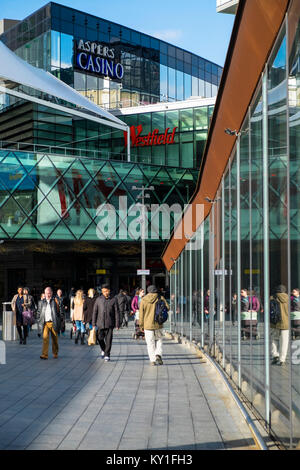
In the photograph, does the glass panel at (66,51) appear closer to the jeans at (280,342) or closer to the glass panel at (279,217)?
the glass panel at (279,217)

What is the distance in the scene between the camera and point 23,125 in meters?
54.8

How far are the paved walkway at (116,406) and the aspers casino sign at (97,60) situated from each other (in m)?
44.9

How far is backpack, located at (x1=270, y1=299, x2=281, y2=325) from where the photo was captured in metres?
5.80

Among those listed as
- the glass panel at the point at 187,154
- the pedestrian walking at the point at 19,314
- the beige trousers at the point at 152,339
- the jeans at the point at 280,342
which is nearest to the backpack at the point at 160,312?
the beige trousers at the point at 152,339

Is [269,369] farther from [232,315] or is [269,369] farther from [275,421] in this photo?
[232,315]

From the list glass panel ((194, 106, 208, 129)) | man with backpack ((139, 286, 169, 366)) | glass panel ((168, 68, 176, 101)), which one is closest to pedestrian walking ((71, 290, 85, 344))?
man with backpack ((139, 286, 169, 366))

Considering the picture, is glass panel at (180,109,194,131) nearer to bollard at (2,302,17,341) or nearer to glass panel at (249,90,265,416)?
bollard at (2,302,17,341)

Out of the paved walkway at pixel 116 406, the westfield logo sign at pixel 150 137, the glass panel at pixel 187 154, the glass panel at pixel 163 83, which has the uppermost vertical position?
the glass panel at pixel 163 83

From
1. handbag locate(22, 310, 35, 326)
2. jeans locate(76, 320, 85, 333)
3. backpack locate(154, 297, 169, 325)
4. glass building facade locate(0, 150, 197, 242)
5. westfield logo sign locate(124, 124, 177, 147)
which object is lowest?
jeans locate(76, 320, 85, 333)

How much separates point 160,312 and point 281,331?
10.2 m

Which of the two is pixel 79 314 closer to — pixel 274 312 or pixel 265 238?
pixel 265 238

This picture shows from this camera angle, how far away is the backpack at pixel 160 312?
617 inches

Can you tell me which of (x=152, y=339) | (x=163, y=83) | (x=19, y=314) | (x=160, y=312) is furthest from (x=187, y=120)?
(x=152, y=339)

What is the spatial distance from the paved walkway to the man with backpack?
327 mm
